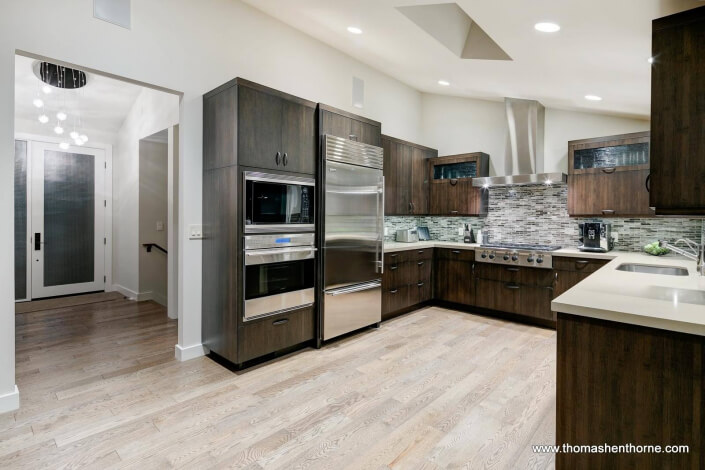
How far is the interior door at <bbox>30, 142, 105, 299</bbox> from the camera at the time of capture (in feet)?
18.4

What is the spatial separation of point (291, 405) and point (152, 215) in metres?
4.33

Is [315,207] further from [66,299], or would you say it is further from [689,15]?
[66,299]

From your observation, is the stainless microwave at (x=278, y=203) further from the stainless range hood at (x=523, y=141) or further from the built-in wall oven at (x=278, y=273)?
the stainless range hood at (x=523, y=141)

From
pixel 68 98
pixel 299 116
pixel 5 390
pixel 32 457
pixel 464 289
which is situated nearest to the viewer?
pixel 32 457

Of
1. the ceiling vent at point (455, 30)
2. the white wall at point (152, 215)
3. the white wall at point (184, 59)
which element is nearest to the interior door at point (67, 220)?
the white wall at point (152, 215)

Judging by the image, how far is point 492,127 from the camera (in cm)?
527

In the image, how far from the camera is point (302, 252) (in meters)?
3.33

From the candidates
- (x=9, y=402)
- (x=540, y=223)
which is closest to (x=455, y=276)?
(x=540, y=223)

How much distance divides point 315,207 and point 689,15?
2.70 m

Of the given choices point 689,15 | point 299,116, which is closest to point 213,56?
point 299,116

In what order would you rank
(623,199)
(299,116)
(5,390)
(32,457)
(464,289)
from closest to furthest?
(32,457), (5,390), (299,116), (623,199), (464,289)

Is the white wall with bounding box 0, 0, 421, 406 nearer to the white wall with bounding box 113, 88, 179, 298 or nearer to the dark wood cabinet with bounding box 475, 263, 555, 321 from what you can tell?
the white wall with bounding box 113, 88, 179, 298

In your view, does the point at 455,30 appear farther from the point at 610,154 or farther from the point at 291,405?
the point at 291,405

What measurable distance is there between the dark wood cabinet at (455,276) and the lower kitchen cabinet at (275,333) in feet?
7.38
